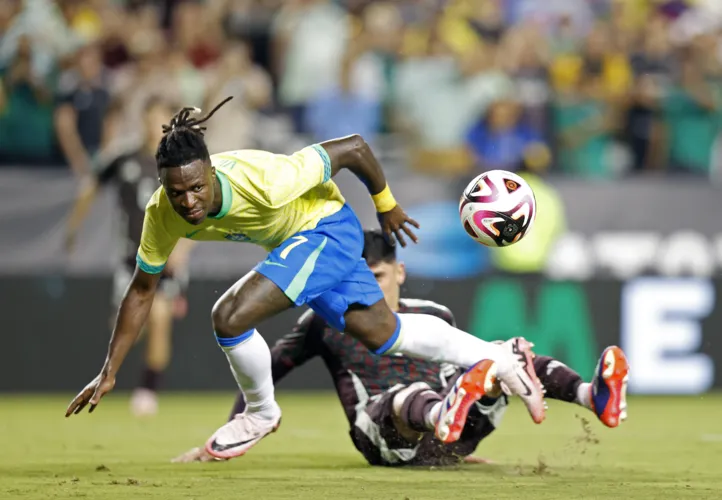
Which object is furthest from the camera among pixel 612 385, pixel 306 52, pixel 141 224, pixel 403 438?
pixel 306 52

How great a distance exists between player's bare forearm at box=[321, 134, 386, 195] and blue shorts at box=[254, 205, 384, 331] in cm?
27

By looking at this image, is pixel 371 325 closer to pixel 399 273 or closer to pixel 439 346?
pixel 439 346

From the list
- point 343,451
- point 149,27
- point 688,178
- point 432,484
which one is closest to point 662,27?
point 688,178

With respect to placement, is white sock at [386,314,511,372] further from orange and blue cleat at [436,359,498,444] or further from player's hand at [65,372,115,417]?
player's hand at [65,372,115,417]

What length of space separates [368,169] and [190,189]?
1052 millimetres

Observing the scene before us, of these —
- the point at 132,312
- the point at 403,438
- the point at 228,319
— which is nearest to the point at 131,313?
the point at 132,312

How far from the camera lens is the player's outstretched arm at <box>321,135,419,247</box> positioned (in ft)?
22.0

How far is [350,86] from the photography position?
13555 millimetres

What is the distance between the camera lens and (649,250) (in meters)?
13.2

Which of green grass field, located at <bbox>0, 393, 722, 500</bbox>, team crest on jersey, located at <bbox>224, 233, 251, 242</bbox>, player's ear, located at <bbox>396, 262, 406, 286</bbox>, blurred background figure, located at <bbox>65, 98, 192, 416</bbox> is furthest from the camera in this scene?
blurred background figure, located at <bbox>65, 98, 192, 416</bbox>

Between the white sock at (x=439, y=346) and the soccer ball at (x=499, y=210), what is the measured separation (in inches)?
24.2

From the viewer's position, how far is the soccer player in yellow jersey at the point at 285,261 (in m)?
6.33

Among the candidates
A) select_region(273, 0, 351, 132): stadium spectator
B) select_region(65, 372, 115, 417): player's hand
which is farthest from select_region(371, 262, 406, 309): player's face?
select_region(273, 0, 351, 132): stadium spectator

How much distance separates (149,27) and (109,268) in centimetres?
273
